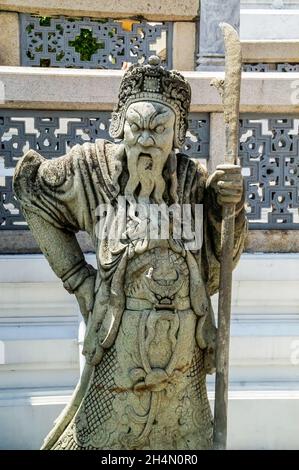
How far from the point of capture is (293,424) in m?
4.75

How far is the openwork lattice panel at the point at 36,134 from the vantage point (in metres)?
4.79

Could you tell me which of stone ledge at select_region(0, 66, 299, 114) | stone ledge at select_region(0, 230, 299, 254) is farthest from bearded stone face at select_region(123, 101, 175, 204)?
stone ledge at select_region(0, 230, 299, 254)

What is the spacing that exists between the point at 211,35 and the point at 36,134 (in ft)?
4.78

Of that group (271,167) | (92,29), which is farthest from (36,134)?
(271,167)

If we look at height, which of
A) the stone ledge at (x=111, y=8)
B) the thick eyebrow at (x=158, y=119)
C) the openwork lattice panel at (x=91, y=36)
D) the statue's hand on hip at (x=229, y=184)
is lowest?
the statue's hand on hip at (x=229, y=184)

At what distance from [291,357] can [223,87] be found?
87.2 inches

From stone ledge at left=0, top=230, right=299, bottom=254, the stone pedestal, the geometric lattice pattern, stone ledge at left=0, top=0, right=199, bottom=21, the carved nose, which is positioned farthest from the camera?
the geometric lattice pattern

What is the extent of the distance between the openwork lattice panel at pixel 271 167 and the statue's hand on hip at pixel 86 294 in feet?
6.42

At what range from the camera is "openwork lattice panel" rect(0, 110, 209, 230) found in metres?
4.79

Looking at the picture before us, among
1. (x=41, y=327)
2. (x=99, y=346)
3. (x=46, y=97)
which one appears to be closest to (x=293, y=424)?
(x=41, y=327)

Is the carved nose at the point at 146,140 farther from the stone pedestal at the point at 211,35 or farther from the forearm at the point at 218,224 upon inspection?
the stone pedestal at the point at 211,35

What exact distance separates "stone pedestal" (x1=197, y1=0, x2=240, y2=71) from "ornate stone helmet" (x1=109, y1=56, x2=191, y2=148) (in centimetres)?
248

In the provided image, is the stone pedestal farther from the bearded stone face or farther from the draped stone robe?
the bearded stone face

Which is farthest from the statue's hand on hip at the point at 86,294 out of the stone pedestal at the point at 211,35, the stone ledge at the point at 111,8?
the stone pedestal at the point at 211,35
